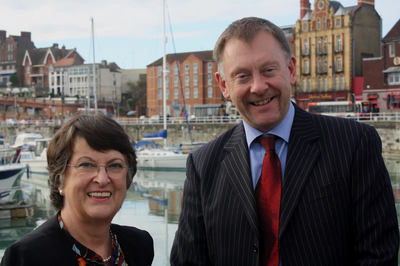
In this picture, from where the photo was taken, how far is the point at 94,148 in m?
2.42

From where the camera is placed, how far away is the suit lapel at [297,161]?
2.38m

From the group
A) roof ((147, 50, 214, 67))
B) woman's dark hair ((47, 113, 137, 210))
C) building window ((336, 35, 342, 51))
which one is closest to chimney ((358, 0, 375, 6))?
building window ((336, 35, 342, 51))

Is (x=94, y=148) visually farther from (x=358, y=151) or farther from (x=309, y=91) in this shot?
(x=309, y=91)

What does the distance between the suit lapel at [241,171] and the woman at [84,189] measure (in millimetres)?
563

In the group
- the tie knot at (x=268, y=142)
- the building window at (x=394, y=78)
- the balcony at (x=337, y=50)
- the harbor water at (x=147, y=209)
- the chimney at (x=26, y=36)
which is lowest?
the harbor water at (x=147, y=209)

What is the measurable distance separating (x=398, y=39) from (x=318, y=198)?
4702cm

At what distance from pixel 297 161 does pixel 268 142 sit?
184mm

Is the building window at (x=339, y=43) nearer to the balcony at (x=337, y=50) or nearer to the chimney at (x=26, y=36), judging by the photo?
the balcony at (x=337, y=50)

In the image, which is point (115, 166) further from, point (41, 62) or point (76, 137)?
point (41, 62)

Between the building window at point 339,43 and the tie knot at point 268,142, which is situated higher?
the building window at point 339,43

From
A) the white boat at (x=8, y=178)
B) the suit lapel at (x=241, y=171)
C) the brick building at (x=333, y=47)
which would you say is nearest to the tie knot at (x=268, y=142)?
the suit lapel at (x=241, y=171)

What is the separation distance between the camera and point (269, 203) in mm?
2455

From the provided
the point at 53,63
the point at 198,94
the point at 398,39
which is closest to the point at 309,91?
the point at 398,39

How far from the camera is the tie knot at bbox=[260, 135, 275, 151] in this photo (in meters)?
2.54
